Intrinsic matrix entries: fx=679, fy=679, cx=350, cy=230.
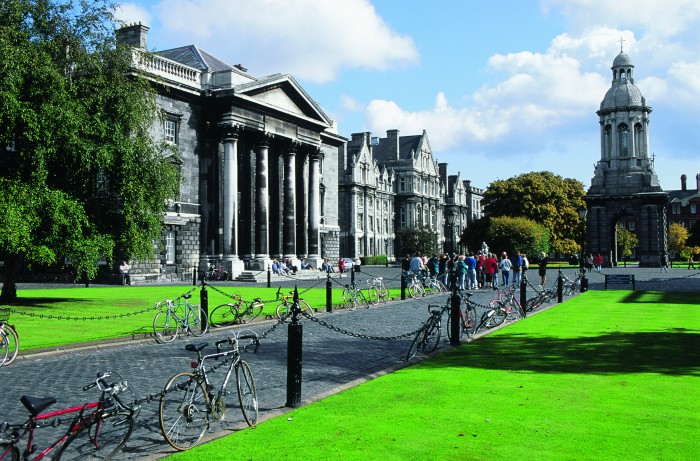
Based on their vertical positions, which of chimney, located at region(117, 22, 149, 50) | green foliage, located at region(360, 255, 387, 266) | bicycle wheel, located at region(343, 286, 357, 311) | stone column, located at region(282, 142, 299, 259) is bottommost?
bicycle wheel, located at region(343, 286, 357, 311)

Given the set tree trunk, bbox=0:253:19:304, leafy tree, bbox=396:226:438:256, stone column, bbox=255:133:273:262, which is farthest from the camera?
leafy tree, bbox=396:226:438:256

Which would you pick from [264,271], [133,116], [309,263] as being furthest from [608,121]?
[133,116]

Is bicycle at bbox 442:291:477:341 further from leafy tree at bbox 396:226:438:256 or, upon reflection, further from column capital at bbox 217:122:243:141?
leafy tree at bbox 396:226:438:256

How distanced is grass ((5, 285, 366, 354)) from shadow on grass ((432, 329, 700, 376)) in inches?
301

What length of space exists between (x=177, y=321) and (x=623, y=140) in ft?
281

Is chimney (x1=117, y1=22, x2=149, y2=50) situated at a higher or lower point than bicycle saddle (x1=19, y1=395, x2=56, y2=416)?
higher

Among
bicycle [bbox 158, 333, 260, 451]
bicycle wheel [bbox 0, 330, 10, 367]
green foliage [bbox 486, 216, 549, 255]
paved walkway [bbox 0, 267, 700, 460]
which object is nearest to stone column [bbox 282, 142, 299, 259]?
green foliage [bbox 486, 216, 549, 255]

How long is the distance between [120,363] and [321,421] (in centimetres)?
585

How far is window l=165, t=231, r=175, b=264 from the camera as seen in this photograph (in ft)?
148

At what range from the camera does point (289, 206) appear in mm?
54062

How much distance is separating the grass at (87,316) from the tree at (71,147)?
5.24 feet

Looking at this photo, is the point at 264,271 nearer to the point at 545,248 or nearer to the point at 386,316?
the point at 386,316

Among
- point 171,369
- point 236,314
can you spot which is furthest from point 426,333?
point 236,314

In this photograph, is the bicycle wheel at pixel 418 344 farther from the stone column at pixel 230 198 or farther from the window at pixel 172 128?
the window at pixel 172 128
